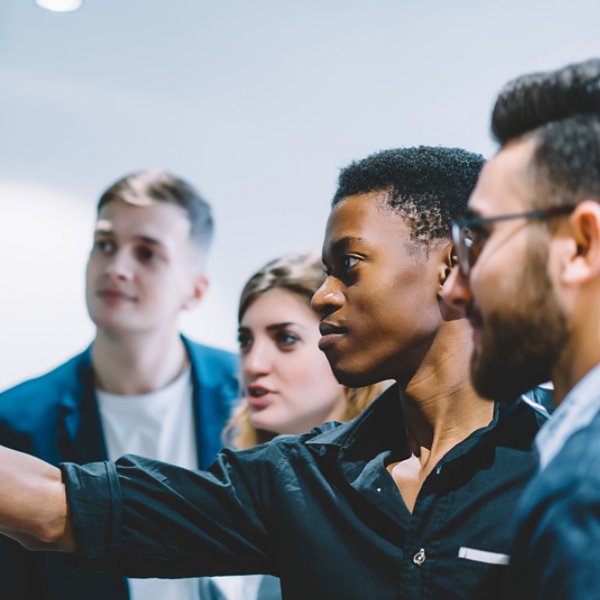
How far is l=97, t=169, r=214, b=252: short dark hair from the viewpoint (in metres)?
2.86

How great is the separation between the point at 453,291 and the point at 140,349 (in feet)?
6.12

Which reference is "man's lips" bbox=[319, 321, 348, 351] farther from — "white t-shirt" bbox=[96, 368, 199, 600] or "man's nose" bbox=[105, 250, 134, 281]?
"man's nose" bbox=[105, 250, 134, 281]

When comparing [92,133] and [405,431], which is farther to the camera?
[92,133]

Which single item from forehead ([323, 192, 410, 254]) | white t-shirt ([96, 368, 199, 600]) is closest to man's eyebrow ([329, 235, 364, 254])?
forehead ([323, 192, 410, 254])

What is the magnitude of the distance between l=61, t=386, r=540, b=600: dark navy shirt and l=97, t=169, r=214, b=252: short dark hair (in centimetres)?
164

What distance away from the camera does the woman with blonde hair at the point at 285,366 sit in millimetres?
2293

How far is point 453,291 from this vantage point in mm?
1035

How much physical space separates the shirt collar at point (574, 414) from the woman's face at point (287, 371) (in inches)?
56.8

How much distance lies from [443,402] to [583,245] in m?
0.50

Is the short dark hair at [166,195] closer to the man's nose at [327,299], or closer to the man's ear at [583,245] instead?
the man's nose at [327,299]

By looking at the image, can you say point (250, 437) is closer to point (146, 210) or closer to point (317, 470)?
point (146, 210)

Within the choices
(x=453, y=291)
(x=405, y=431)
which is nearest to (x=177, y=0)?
(x=405, y=431)

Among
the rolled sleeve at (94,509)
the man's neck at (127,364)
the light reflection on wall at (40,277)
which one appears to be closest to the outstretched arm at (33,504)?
the rolled sleeve at (94,509)

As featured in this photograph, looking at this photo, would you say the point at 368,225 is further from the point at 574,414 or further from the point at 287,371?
the point at 287,371
